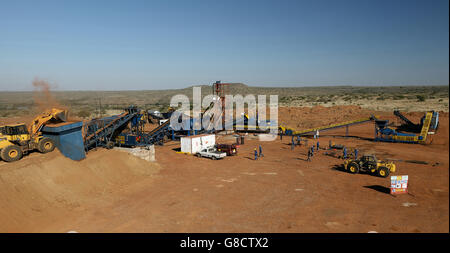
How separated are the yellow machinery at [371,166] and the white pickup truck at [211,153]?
11.6m

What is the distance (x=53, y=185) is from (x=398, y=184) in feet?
70.1

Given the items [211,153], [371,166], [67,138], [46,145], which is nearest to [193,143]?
[211,153]

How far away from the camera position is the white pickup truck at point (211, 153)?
89.4 ft

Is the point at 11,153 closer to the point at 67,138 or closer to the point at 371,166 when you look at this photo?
the point at 67,138

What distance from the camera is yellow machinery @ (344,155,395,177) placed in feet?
67.2

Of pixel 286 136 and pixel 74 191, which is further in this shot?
pixel 286 136

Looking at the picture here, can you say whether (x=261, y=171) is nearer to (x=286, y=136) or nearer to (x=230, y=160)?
(x=230, y=160)

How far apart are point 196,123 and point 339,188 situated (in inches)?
907

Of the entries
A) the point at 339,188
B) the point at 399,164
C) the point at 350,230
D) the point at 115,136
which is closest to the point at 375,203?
the point at 339,188

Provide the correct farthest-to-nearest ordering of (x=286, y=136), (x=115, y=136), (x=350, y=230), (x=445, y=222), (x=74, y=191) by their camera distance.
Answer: (x=286, y=136)
(x=115, y=136)
(x=74, y=191)
(x=350, y=230)
(x=445, y=222)

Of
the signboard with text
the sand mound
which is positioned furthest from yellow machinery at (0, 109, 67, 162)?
the signboard with text

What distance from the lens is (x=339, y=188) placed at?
728 inches

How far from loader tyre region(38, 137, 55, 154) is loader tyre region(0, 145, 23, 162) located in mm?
1411

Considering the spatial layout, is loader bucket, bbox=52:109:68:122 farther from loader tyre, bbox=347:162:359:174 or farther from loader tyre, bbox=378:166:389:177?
loader tyre, bbox=378:166:389:177
